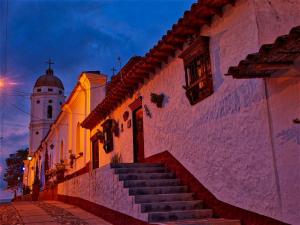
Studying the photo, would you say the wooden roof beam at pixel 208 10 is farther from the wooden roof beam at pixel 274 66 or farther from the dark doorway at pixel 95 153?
the dark doorway at pixel 95 153

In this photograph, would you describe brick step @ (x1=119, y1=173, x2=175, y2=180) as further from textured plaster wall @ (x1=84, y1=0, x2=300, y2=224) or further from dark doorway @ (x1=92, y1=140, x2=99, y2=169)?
dark doorway @ (x1=92, y1=140, x2=99, y2=169)

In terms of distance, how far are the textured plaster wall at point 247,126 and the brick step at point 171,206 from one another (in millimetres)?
478

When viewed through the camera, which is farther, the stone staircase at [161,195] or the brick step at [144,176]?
the brick step at [144,176]

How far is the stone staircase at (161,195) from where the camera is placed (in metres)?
7.06

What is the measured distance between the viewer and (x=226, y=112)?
7199 mm

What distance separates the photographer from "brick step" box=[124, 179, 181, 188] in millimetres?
8547

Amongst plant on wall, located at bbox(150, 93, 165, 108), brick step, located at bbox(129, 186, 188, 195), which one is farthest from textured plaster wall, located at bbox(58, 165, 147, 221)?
plant on wall, located at bbox(150, 93, 165, 108)

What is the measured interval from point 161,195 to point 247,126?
2.62 m

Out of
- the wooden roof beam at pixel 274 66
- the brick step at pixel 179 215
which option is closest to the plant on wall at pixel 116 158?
the brick step at pixel 179 215

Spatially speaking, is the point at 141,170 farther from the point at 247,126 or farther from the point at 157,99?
the point at 247,126

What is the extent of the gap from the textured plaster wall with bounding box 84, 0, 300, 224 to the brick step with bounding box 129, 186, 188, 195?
21.8 inches

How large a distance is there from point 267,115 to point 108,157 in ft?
33.7

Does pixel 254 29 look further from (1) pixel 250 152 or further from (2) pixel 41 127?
(2) pixel 41 127

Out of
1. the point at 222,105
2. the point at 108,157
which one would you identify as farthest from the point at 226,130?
the point at 108,157
